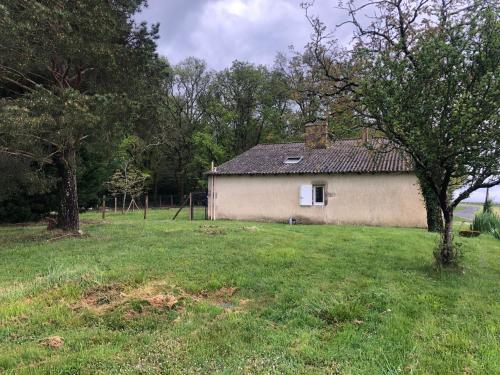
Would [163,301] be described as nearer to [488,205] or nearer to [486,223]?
[486,223]

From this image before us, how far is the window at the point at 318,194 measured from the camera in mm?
19328

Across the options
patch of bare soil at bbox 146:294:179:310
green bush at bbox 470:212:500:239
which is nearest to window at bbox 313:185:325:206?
green bush at bbox 470:212:500:239

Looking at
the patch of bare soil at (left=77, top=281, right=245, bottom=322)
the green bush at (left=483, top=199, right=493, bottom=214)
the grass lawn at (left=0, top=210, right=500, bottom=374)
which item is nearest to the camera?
the grass lawn at (left=0, top=210, right=500, bottom=374)

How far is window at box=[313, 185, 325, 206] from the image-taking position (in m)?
19.3

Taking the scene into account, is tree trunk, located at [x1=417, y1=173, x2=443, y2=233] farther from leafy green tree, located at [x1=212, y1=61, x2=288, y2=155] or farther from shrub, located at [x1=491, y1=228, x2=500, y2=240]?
leafy green tree, located at [x1=212, y1=61, x2=288, y2=155]

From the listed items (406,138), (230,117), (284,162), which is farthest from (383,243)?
(230,117)

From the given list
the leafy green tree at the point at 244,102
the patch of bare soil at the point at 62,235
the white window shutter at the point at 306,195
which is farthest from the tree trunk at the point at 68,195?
the leafy green tree at the point at 244,102

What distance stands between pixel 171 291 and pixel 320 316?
2248 millimetres

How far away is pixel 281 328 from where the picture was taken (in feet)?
15.1

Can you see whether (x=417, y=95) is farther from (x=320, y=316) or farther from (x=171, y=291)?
(x=171, y=291)

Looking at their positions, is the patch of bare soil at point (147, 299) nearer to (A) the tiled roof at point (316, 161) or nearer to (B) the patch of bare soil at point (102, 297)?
(B) the patch of bare soil at point (102, 297)

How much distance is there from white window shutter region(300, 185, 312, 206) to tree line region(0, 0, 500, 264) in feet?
18.4

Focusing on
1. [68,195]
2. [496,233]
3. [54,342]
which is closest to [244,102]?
[68,195]

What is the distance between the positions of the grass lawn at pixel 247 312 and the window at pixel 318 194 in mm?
10330
